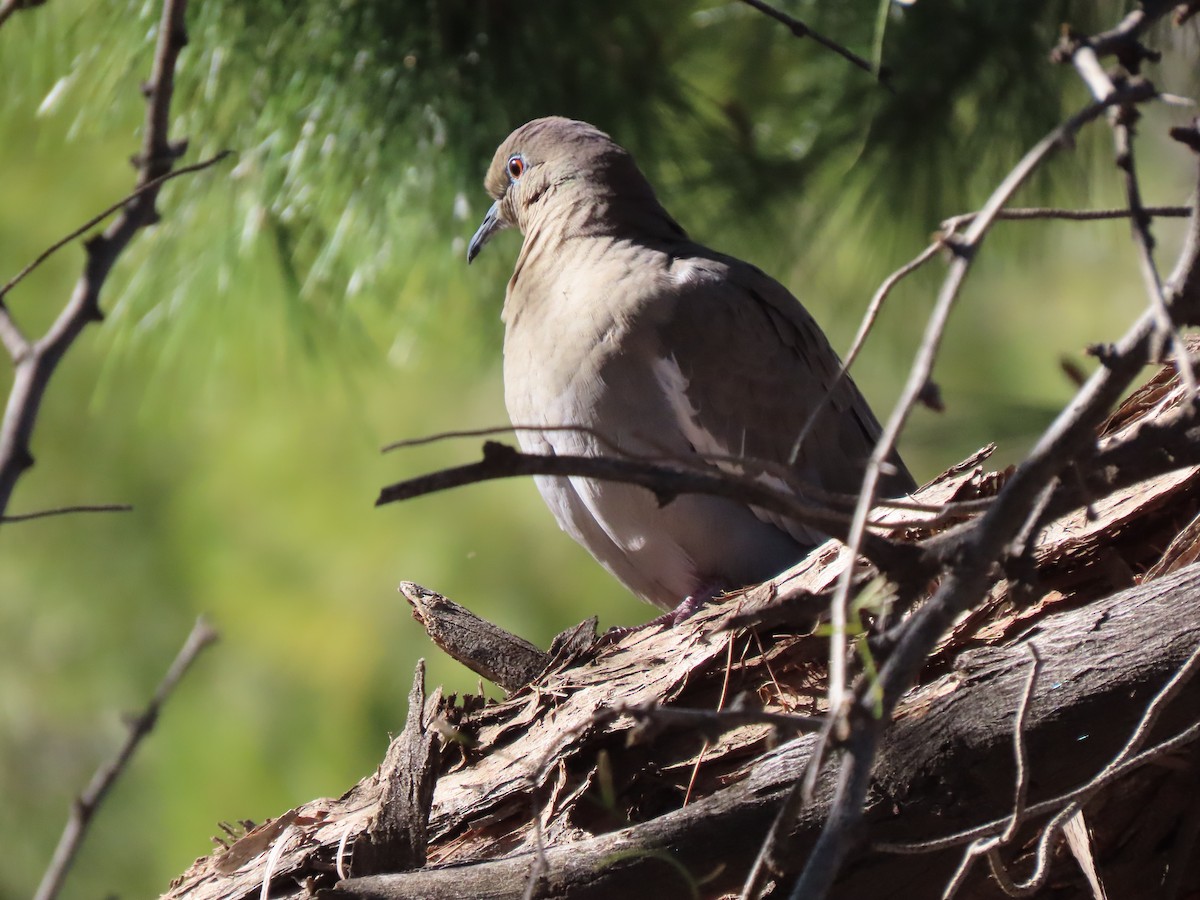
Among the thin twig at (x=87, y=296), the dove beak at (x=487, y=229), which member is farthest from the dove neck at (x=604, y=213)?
the thin twig at (x=87, y=296)

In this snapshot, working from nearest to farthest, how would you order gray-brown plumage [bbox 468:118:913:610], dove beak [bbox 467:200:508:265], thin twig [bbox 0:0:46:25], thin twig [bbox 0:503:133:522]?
1. thin twig [bbox 0:503:133:522]
2. thin twig [bbox 0:0:46:25]
3. gray-brown plumage [bbox 468:118:913:610]
4. dove beak [bbox 467:200:508:265]

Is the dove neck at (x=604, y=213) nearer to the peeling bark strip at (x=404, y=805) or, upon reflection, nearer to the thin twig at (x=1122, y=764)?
the peeling bark strip at (x=404, y=805)

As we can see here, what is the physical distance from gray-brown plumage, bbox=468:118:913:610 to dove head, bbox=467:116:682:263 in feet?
0.05

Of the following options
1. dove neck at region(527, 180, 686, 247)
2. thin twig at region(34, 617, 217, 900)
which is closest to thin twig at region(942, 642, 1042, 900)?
thin twig at region(34, 617, 217, 900)

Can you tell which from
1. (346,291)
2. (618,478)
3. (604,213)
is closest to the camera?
(618,478)

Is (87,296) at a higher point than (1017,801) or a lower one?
higher

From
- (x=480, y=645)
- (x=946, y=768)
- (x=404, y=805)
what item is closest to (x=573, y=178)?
(x=480, y=645)

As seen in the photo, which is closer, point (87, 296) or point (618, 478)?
point (618, 478)

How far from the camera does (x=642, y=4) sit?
10.9 feet

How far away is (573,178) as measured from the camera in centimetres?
289

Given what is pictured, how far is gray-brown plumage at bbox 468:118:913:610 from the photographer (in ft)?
8.00

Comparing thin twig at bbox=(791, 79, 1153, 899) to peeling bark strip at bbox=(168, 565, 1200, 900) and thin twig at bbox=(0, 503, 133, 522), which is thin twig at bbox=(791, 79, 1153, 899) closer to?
peeling bark strip at bbox=(168, 565, 1200, 900)

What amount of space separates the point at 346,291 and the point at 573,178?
70 cm

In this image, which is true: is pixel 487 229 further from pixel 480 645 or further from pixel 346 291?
pixel 480 645
